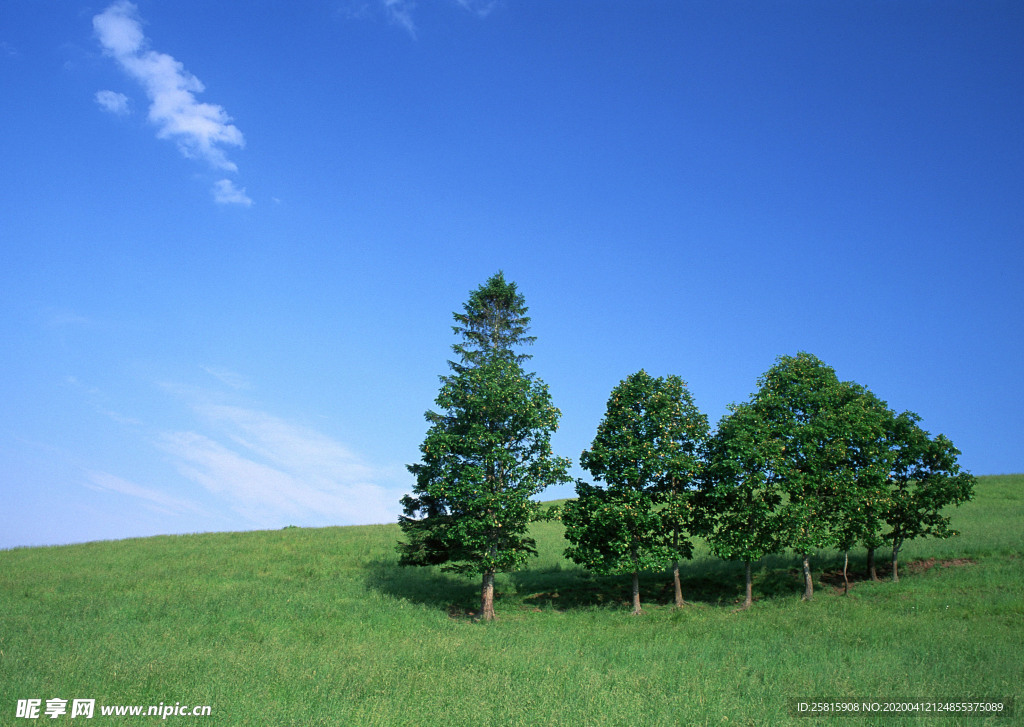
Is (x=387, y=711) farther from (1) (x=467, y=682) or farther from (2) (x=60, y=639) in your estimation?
(2) (x=60, y=639)

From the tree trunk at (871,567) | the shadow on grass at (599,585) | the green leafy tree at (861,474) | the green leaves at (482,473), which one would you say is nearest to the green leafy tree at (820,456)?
the green leafy tree at (861,474)

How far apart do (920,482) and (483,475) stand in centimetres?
2678

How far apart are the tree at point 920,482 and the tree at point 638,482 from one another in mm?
12600

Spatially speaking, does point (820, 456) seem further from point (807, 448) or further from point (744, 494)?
point (744, 494)

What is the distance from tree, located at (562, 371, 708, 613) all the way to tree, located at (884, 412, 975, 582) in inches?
496

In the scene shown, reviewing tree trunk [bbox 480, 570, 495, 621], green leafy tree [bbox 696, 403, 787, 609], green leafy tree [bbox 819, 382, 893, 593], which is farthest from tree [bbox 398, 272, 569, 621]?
green leafy tree [bbox 819, 382, 893, 593]

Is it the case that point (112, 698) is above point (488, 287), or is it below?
below

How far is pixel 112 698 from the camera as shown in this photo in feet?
40.3

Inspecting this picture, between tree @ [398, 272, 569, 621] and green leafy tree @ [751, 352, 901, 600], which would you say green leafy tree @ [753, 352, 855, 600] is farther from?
tree @ [398, 272, 569, 621]

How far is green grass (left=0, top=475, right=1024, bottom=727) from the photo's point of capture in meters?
12.7

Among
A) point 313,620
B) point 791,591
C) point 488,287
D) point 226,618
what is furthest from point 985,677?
point 488,287

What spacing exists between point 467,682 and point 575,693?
2.66 metres

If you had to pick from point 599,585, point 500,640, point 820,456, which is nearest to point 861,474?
point 820,456

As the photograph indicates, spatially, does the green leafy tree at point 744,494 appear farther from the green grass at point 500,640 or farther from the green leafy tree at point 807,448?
the green grass at point 500,640
